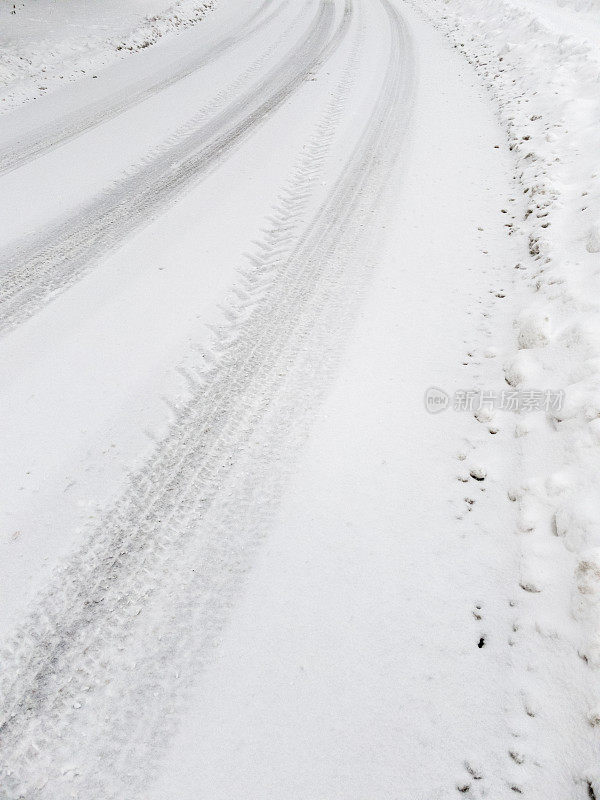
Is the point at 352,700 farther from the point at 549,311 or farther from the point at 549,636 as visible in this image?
the point at 549,311

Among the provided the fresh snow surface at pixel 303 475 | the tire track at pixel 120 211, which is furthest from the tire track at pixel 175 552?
the tire track at pixel 120 211

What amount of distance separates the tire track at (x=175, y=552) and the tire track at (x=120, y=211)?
1.64 metres

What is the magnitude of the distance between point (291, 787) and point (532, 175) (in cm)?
576

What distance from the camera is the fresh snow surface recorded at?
Answer: 66.7 inches

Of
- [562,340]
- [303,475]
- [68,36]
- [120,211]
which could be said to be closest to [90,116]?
[120,211]

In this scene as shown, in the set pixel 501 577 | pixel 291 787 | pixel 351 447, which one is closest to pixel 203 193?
pixel 351 447

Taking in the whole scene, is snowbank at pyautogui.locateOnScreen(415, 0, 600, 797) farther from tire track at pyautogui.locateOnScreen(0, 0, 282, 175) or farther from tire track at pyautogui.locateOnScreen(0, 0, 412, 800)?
tire track at pyautogui.locateOnScreen(0, 0, 282, 175)

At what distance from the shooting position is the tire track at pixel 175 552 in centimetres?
176

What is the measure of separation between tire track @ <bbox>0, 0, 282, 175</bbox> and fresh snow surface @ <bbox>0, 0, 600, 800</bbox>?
711 mm

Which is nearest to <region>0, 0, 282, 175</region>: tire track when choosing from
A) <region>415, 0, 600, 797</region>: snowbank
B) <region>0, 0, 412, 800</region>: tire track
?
<region>0, 0, 412, 800</region>: tire track

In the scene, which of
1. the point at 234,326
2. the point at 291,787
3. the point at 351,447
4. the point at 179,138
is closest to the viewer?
the point at 291,787

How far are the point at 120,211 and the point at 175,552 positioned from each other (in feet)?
13.7

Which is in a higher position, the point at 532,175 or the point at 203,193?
the point at 203,193

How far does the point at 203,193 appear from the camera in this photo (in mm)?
5371
